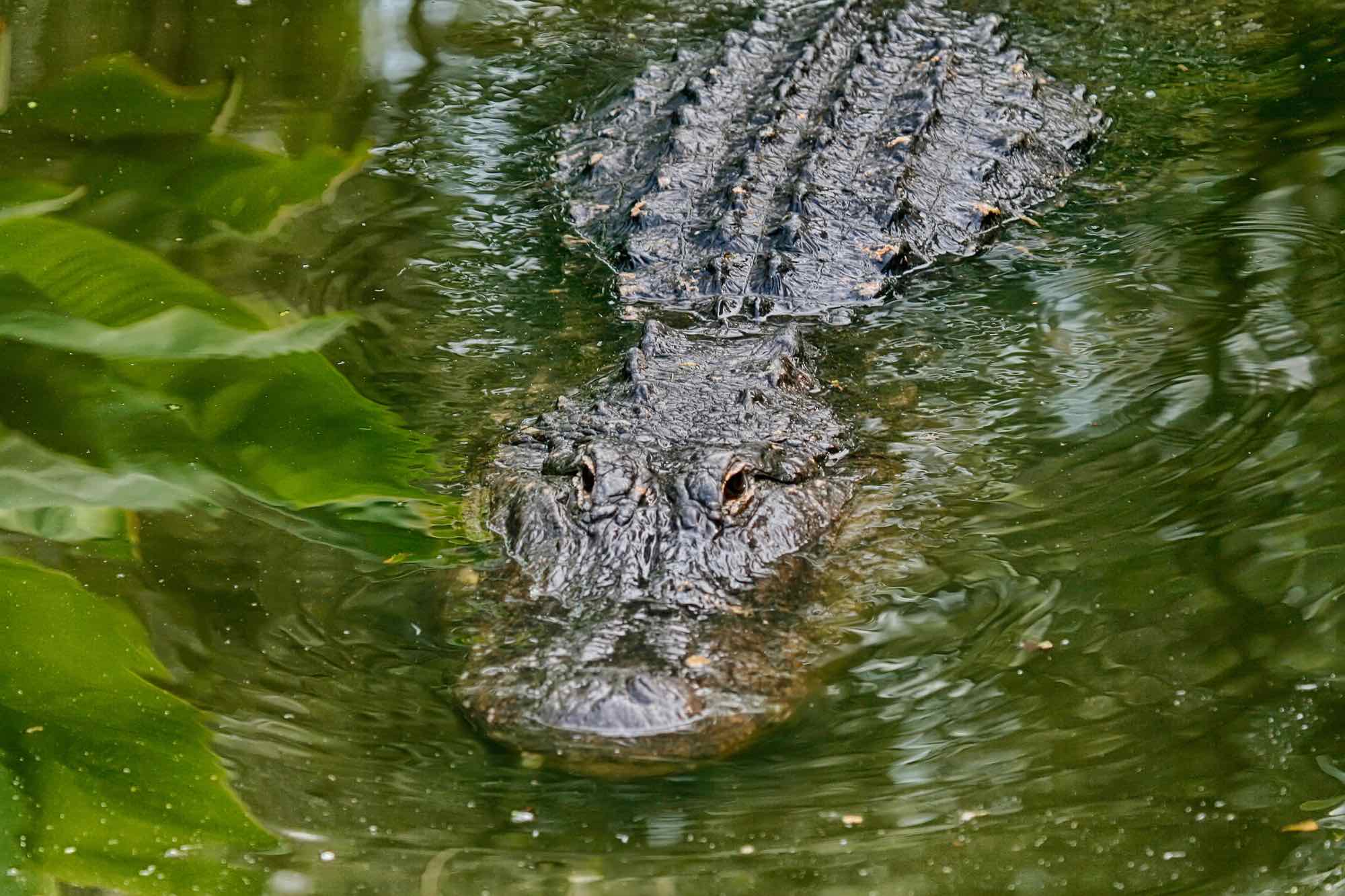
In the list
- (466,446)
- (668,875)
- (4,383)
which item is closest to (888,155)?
(466,446)

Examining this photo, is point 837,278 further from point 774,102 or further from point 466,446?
point 466,446

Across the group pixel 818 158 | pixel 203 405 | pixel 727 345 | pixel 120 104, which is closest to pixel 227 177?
pixel 120 104

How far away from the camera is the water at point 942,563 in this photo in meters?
2.90

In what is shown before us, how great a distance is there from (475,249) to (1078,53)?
3724 mm

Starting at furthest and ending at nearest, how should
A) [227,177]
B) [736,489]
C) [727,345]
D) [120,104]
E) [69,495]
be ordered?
[120,104] → [227,177] → [727,345] → [69,495] → [736,489]

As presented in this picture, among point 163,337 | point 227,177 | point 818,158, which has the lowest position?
point 163,337

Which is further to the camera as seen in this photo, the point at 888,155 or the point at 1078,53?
the point at 1078,53

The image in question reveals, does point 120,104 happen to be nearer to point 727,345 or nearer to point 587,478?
point 727,345

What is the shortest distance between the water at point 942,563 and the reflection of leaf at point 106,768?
0.08m

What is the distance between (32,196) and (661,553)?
400 centimetres

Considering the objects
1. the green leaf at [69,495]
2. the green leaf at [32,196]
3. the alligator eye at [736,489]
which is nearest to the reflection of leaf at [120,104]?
the green leaf at [32,196]

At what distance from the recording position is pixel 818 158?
623 cm

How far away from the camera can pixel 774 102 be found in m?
6.74

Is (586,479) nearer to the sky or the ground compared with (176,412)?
nearer to the sky
